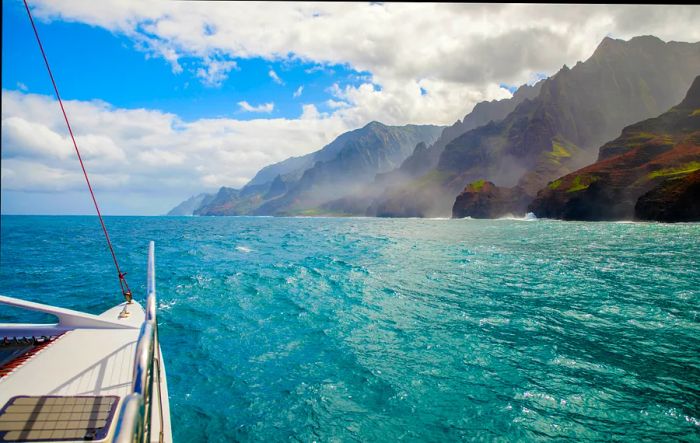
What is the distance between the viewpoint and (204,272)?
25656mm

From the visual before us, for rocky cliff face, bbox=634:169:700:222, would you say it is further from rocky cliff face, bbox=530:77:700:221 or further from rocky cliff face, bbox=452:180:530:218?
rocky cliff face, bbox=452:180:530:218

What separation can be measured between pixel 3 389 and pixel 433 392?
30.1 feet

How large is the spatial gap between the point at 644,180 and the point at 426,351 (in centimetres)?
12728

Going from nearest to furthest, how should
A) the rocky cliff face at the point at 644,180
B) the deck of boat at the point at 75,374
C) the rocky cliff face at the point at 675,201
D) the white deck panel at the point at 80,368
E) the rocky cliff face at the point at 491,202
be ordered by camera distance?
the deck of boat at the point at 75,374, the white deck panel at the point at 80,368, the rocky cliff face at the point at 675,201, the rocky cliff face at the point at 644,180, the rocky cliff face at the point at 491,202

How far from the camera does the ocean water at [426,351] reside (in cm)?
757

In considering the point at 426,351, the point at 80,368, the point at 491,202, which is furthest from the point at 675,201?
the point at 80,368

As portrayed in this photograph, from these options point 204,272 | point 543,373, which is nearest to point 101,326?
point 543,373

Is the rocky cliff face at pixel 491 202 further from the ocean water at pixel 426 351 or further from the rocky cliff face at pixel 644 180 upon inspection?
the ocean water at pixel 426 351

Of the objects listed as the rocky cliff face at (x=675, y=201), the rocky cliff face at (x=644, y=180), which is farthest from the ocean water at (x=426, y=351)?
the rocky cliff face at (x=644, y=180)

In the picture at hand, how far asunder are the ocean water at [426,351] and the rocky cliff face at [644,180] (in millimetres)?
79360

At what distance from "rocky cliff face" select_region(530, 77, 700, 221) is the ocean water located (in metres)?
79.4

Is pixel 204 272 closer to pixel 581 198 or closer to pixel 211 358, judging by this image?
pixel 211 358

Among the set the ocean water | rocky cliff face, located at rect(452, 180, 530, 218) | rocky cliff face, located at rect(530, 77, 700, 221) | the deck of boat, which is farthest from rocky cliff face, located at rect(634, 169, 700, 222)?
the deck of boat

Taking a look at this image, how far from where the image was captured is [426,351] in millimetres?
11195
